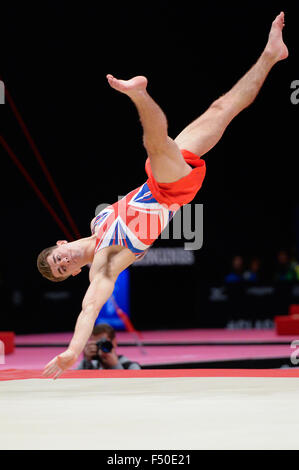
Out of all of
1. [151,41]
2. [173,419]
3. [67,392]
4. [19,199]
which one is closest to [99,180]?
A: [19,199]

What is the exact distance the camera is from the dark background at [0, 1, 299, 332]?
33.6 ft

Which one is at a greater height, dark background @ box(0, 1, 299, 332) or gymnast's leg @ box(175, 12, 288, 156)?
dark background @ box(0, 1, 299, 332)

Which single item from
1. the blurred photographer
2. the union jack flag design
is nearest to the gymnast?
the union jack flag design

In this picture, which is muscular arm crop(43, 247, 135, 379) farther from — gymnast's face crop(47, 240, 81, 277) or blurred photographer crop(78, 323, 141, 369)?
blurred photographer crop(78, 323, 141, 369)

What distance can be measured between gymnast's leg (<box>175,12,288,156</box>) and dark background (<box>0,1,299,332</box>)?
17.6 ft

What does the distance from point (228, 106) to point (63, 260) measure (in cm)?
142

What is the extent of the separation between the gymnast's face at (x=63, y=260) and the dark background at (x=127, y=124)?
6625mm

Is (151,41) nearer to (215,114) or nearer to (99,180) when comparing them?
(99,180)

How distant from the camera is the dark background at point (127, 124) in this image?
10.2 metres

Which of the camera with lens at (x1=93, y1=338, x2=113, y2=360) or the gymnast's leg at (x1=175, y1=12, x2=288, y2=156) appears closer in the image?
the gymnast's leg at (x1=175, y1=12, x2=288, y2=156)

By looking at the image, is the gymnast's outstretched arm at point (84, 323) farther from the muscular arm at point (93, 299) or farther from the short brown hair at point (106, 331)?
the short brown hair at point (106, 331)

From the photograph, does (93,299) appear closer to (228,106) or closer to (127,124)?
(228,106)

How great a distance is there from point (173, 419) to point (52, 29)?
8451 millimetres

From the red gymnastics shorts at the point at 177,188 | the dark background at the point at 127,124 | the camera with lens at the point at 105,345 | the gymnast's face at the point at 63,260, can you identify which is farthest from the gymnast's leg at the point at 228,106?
the dark background at the point at 127,124
